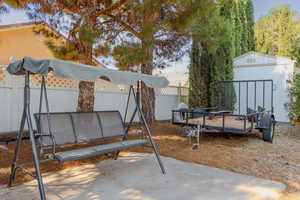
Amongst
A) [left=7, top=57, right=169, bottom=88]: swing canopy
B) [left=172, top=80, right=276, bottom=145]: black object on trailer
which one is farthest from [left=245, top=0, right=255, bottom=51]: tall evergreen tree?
[left=7, top=57, right=169, bottom=88]: swing canopy

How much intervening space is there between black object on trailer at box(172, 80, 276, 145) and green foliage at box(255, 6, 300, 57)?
9.31 m

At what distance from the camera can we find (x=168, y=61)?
8.38m

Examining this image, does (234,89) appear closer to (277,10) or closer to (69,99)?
(69,99)

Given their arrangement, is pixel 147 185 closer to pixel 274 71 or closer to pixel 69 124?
pixel 69 124

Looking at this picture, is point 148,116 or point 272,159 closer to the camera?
point 272,159

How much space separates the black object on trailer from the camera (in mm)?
5688

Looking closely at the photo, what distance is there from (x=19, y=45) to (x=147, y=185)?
29.9ft

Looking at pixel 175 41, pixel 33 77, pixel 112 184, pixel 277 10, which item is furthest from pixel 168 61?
pixel 277 10

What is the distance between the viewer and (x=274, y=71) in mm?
9828

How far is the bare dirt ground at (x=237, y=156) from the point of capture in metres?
3.31

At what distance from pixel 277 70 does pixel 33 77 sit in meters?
9.79

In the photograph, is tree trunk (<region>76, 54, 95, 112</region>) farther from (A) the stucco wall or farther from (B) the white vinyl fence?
(A) the stucco wall

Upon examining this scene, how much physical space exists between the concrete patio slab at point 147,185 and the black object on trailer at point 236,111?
207 centimetres

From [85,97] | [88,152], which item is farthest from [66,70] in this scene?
[85,97]
